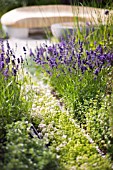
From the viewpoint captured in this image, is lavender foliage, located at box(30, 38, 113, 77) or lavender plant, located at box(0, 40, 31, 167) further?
lavender foliage, located at box(30, 38, 113, 77)

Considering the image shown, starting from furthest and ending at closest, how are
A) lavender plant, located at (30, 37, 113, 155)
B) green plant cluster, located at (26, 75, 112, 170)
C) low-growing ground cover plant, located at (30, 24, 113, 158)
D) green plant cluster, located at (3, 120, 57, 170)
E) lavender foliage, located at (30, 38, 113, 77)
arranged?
lavender foliage, located at (30, 38, 113, 77) < lavender plant, located at (30, 37, 113, 155) < low-growing ground cover plant, located at (30, 24, 113, 158) < green plant cluster, located at (26, 75, 112, 170) < green plant cluster, located at (3, 120, 57, 170)

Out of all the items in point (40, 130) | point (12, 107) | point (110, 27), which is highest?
point (110, 27)

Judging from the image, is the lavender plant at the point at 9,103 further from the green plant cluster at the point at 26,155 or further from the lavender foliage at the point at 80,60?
the lavender foliage at the point at 80,60

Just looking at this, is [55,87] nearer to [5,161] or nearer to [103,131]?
[103,131]

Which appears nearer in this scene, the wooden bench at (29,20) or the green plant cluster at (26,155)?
the green plant cluster at (26,155)

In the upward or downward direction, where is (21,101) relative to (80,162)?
upward

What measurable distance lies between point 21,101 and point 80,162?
0.89m

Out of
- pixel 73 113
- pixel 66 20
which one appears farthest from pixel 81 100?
pixel 66 20

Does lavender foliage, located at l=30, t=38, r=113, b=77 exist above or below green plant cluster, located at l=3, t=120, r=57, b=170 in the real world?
above

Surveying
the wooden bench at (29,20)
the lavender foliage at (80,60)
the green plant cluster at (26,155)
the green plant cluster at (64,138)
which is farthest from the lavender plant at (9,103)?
the wooden bench at (29,20)

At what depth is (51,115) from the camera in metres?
3.77

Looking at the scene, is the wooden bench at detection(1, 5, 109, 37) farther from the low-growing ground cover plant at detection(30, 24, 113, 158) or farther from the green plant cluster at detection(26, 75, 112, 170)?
the green plant cluster at detection(26, 75, 112, 170)

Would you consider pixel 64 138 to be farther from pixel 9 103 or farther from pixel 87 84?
pixel 87 84

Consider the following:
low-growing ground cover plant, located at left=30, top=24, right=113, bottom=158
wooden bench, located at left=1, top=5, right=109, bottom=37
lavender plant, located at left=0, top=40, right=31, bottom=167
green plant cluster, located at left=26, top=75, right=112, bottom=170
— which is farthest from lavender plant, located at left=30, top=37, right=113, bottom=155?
wooden bench, located at left=1, top=5, right=109, bottom=37
